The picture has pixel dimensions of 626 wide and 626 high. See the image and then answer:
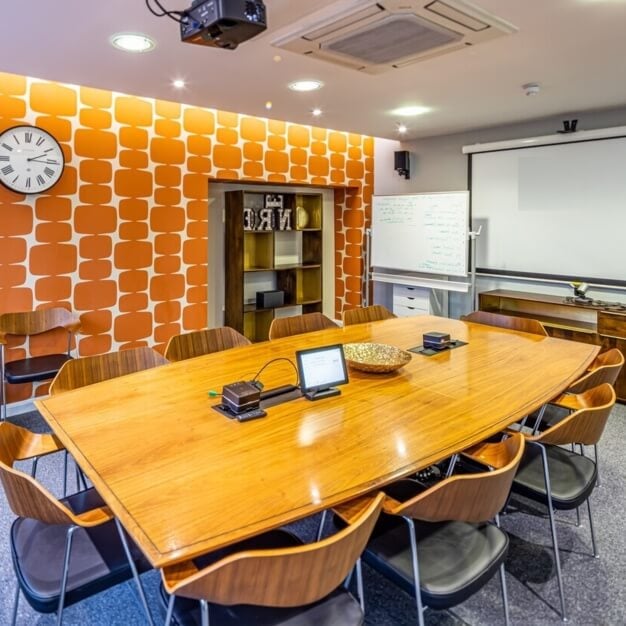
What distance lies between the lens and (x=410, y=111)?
14.3 ft

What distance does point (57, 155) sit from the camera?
12.6 ft

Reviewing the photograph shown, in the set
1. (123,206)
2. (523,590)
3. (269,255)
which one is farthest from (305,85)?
(523,590)

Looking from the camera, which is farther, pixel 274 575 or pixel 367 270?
pixel 367 270

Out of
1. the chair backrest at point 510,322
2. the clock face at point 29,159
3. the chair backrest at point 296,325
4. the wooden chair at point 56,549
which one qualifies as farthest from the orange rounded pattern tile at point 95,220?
the chair backrest at point 510,322

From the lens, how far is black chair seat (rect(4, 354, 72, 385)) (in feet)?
11.3

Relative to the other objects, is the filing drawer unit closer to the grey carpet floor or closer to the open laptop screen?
the grey carpet floor

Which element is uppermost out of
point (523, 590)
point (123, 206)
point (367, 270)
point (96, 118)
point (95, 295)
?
point (96, 118)

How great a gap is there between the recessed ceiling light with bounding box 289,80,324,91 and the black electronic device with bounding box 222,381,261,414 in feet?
7.58

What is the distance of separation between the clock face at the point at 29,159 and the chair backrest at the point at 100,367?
192 centimetres

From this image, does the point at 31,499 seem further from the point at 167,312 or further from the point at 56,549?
the point at 167,312

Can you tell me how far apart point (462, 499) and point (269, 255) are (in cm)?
437

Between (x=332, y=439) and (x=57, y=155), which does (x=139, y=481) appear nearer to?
(x=332, y=439)

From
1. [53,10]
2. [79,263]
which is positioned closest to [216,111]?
[79,263]

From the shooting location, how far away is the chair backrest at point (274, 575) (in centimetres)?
107
